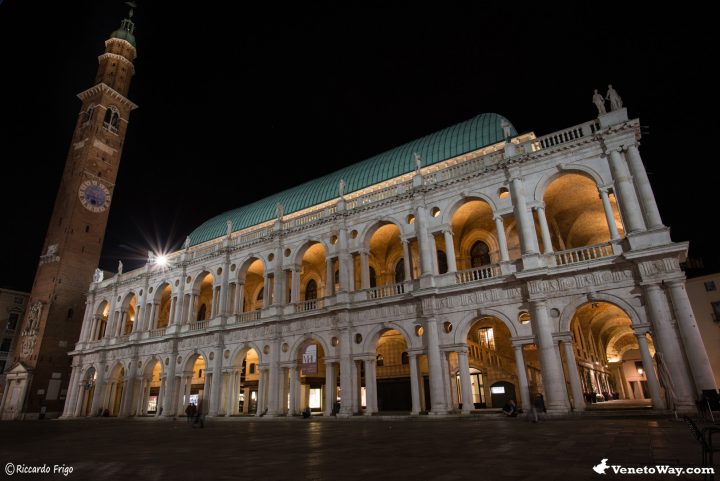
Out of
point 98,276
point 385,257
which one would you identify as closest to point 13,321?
point 98,276

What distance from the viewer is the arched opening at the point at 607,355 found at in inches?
1238

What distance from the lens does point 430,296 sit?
23.8m

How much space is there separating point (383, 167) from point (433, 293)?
13.7 m

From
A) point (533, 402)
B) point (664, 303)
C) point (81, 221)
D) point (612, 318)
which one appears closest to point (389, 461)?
point (533, 402)

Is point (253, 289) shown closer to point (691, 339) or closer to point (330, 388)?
point (330, 388)

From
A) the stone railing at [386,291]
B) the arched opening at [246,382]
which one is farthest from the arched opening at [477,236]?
the arched opening at [246,382]

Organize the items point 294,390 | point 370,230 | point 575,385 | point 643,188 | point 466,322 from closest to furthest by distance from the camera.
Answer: point 575,385 < point 643,188 < point 466,322 < point 294,390 < point 370,230

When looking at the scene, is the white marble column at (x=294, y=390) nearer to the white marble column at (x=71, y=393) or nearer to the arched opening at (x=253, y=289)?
the arched opening at (x=253, y=289)

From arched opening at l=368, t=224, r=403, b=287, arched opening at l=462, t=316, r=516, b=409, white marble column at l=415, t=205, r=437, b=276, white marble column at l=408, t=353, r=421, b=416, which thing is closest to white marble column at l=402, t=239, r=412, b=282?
white marble column at l=415, t=205, r=437, b=276

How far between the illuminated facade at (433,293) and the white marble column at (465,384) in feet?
0.27

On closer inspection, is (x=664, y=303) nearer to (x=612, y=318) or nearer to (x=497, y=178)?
(x=497, y=178)

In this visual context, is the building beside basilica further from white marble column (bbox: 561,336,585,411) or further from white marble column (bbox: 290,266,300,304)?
white marble column (bbox: 290,266,300,304)

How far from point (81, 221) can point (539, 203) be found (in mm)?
49915

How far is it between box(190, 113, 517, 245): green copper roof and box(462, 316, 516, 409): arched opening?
12.7 metres
